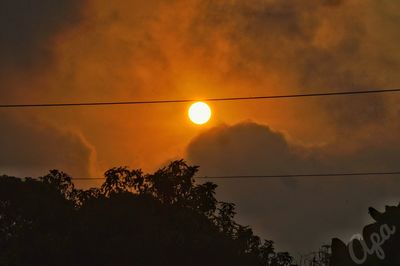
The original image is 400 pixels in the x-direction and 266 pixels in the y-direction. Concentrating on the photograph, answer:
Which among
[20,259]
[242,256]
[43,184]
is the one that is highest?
[43,184]

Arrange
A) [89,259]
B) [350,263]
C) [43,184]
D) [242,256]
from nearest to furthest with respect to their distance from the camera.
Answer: [350,263], [89,259], [242,256], [43,184]

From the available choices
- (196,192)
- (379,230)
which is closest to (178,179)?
(196,192)

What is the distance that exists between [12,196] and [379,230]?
106 ft

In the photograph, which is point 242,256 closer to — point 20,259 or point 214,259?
point 214,259

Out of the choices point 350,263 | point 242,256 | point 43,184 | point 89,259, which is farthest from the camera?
point 43,184

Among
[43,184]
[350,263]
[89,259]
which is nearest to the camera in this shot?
[350,263]

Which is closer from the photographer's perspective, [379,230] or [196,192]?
[379,230]

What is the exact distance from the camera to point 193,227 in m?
52.2

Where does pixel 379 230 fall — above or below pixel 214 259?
below

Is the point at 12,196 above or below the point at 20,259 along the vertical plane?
above

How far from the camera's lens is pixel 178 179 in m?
55.2

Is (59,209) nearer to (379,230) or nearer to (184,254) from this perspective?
(184,254)

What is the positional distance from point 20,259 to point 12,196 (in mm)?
7731

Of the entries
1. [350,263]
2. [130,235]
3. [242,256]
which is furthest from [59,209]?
[350,263]
